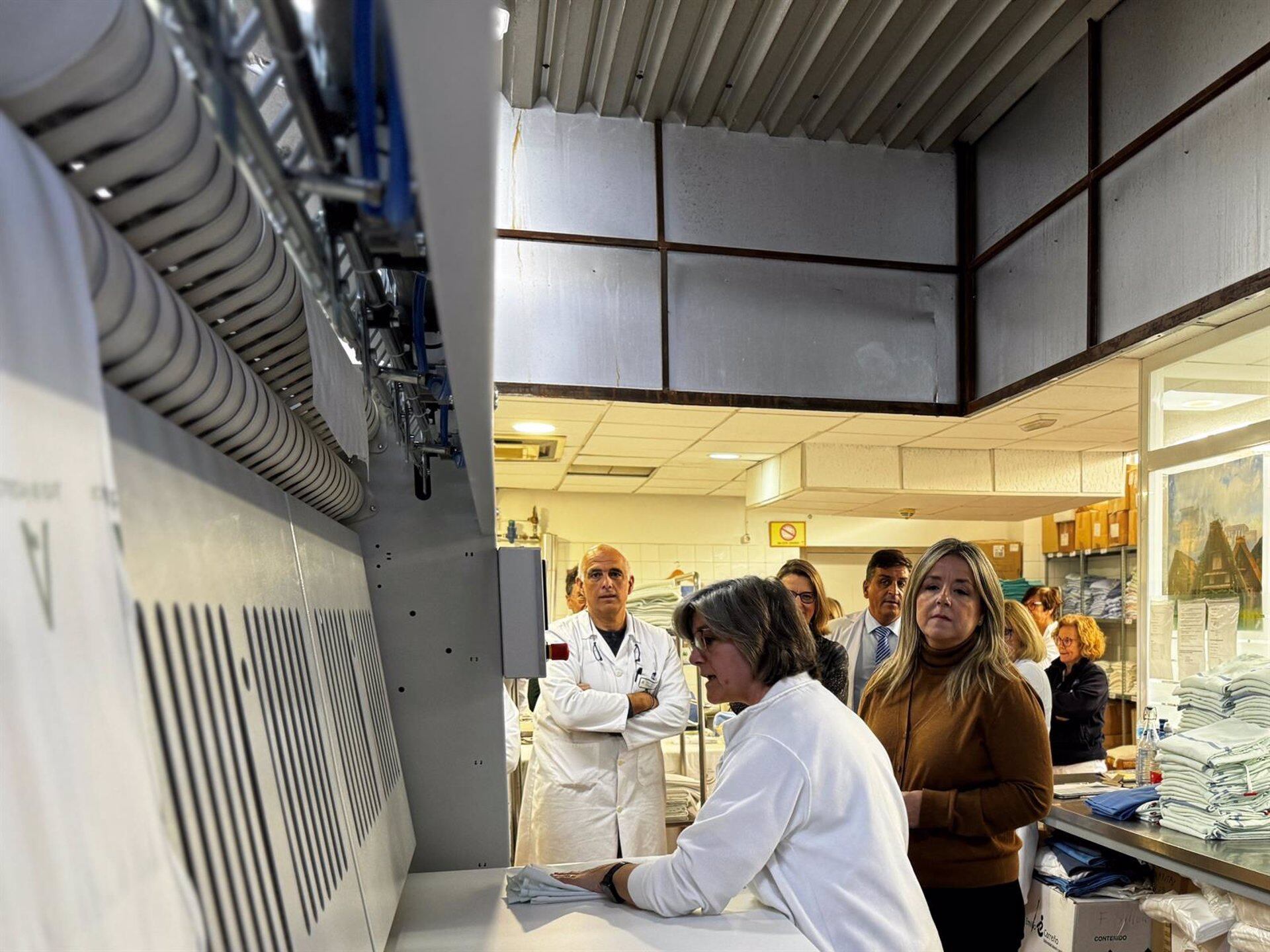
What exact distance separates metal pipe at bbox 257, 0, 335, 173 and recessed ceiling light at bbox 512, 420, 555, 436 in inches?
157

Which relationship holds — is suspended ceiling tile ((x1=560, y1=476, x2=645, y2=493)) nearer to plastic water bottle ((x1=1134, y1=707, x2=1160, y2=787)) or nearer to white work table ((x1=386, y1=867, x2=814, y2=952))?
plastic water bottle ((x1=1134, y1=707, x2=1160, y2=787))

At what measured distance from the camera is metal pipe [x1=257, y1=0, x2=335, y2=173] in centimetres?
47

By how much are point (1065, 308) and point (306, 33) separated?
3850mm

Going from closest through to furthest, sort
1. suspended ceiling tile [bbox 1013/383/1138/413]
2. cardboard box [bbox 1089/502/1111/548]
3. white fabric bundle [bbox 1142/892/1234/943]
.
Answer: white fabric bundle [bbox 1142/892/1234/943], suspended ceiling tile [bbox 1013/383/1138/413], cardboard box [bbox 1089/502/1111/548]

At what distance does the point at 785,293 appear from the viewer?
14.3 ft

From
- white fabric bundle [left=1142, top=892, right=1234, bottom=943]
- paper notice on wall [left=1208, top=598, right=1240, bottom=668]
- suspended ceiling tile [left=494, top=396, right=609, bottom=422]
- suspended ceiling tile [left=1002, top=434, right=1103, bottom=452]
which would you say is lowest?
white fabric bundle [left=1142, top=892, right=1234, bottom=943]

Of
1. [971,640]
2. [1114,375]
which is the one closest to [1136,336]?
[1114,375]

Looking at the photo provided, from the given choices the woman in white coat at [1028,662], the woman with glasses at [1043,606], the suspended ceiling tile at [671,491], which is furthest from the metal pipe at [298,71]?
the suspended ceiling tile at [671,491]

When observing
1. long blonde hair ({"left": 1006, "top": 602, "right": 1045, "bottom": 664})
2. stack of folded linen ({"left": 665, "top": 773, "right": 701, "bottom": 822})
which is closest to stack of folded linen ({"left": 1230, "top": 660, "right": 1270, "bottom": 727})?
long blonde hair ({"left": 1006, "top": 602, "right": 1045, "bottom": 664})

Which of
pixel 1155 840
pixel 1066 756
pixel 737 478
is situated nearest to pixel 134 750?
pixel 1155 840

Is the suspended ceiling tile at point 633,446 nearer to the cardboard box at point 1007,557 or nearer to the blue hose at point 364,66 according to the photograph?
the cardboard box at point 1007,557

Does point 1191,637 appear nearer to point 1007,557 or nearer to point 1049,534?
point 1049,534

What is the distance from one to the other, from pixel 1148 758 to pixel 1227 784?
2.03 feet

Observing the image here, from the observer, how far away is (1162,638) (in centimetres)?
333
